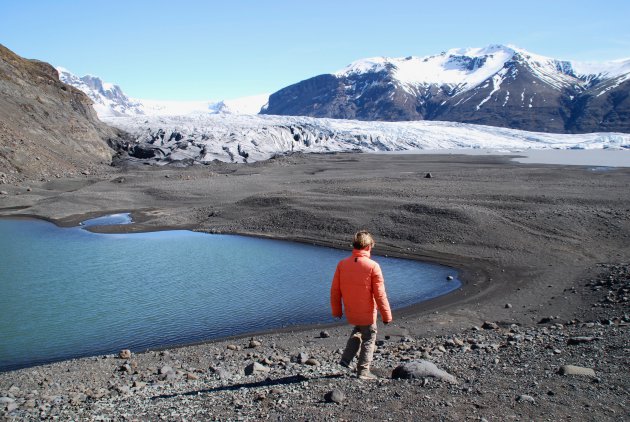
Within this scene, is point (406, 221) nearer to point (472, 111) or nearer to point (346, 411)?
point (346, 411)

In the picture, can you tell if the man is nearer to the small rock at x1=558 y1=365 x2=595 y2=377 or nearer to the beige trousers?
the beige trousers

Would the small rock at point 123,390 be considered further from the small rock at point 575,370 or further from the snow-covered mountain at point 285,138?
the snow-covered mountain at point 285,138

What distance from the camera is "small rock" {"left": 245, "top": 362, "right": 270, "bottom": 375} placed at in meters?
8.71

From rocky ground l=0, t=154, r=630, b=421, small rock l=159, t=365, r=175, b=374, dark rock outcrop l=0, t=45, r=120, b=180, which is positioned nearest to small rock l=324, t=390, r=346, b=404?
rocky ground l=0, t=154, r=630, b=421

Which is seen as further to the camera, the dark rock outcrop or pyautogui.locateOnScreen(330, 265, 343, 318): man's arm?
the dark rock outcrop

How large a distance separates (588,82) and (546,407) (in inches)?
7550

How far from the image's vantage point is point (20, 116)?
150ft

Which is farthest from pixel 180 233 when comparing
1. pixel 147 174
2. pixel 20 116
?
pixel 20 116

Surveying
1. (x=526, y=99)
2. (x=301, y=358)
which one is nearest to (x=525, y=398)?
(x=301, y=358)

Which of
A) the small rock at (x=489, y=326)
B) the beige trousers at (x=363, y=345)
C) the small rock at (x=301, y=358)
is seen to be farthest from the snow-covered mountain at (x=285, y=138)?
the beige trousers at (x=363, y=345)

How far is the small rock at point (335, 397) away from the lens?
264 inches

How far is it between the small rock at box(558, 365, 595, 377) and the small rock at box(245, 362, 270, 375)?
425 cm

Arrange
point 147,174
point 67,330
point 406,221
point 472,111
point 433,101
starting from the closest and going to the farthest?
1. point 67,330
2. point 406,221
3. point 147,174
4. point 472,111
5. point 433,101

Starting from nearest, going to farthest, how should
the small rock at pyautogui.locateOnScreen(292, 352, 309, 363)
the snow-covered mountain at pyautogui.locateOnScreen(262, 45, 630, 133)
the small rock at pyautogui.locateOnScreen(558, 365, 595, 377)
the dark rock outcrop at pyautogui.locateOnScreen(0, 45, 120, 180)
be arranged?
1. the small rock at pyautogui.locateOnScreen(558, 365, 595, 377)
2. the small rock at pyautogui.locateOnScreen(292, 352, 309, 363)
3. the dark rock outcrop at pyautogui.locateOnScreen(0, 45, 120, 180)
4. the snow-covered mountain at pyautogui.locateOnScreen(262, 45, 630, 133)
